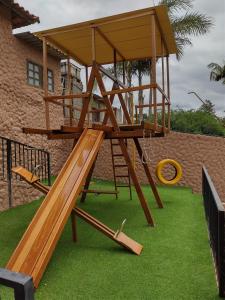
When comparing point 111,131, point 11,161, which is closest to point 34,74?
point 11,161

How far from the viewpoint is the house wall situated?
10.6m

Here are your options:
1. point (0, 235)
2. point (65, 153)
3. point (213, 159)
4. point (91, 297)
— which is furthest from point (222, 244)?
point (65, 153)

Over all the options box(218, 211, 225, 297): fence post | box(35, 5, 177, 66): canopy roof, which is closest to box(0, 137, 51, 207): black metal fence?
box(35, 5, 177, 66): canopy roof

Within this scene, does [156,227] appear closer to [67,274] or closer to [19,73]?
[67,274]

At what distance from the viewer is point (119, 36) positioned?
7020 millimetres

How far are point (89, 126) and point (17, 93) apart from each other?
5847 millimetres

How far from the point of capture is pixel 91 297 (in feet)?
11.5

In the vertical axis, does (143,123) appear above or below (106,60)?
below

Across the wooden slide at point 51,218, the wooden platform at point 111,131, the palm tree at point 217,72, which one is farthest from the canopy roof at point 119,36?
the palm tree at point 217,72

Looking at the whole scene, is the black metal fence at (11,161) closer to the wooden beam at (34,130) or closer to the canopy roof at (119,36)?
the wooden beam at (34,130)

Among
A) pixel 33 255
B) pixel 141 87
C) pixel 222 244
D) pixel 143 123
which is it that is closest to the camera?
pixel 222 244

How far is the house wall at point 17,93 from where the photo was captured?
10.6 metres

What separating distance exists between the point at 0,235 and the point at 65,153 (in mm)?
8616

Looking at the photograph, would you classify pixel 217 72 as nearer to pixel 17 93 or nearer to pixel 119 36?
pixel 17 93
